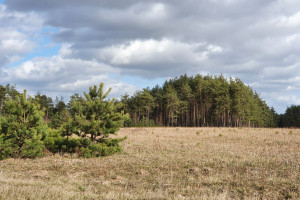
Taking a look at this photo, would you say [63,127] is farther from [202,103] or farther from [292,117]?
[292,117]

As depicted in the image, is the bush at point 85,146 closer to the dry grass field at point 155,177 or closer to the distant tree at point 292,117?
the dry grass field at point 155,177

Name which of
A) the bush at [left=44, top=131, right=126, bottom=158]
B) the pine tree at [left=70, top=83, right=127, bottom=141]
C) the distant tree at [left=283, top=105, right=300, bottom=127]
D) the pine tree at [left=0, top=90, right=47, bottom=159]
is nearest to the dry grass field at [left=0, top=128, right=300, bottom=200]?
the bush at [left=44, top=131, right=126, bottom=158]

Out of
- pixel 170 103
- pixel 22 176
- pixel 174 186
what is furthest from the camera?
pixel 170 103

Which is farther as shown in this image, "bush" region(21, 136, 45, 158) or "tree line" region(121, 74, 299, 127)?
"tree line" region(121, 74, 299, 127)

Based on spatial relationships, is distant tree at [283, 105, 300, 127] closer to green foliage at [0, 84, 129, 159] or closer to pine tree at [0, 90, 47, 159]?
green foliage at [0, 84, 129, 159]

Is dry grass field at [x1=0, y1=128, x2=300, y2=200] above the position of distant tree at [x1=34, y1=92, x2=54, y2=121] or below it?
below

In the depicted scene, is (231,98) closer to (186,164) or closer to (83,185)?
(186,164)

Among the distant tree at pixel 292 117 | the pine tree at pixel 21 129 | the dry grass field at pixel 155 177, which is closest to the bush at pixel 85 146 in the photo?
the dry grass field at pixel 155 177

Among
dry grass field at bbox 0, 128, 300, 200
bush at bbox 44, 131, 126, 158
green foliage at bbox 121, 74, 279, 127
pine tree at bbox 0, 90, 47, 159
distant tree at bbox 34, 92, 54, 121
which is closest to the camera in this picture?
dry grass field at bbox 0, 128, 300, 200

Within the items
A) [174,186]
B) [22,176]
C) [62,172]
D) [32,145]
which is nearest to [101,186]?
[174,186]

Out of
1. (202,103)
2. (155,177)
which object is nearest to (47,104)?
(202,103)

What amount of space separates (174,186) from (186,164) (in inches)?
131

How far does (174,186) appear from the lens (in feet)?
29.3

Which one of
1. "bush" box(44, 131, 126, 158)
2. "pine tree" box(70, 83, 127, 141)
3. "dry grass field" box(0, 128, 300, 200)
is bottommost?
"dry grass field" box(0, 128, 300, 200)
